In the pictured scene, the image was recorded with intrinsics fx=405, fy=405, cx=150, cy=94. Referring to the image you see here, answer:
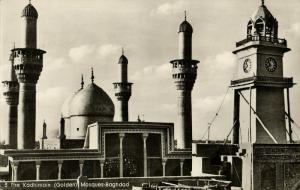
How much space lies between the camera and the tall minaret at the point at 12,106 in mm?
37125

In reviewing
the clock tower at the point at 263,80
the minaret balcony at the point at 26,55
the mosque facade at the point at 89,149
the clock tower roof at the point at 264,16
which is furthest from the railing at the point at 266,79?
the minaret balcony at the point at 26,55

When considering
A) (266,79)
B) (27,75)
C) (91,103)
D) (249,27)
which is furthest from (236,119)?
(27,75)

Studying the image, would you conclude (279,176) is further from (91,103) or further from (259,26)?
(91,103)

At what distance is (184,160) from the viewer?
1177 inches

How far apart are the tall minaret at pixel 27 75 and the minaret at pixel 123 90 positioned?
11969mm

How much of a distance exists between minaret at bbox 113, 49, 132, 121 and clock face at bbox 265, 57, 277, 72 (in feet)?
53.2

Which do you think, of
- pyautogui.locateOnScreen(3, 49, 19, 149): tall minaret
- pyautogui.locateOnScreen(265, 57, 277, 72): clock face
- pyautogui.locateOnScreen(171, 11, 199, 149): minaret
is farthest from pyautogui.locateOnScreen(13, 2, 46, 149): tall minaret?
pyautogui.locateOnScreen(265, 57, 277, 72): clock face

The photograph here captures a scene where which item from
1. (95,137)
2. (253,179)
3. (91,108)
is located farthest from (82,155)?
(253,179)

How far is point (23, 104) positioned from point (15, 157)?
4.05 m

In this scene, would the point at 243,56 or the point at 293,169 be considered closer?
the point at 293,169

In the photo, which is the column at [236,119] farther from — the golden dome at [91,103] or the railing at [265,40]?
the golden dome at [91,103]

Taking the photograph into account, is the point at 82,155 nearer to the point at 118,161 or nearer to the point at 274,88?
the point at 118,161

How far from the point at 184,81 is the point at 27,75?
12259 mm

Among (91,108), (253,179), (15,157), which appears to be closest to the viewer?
(253,179)
